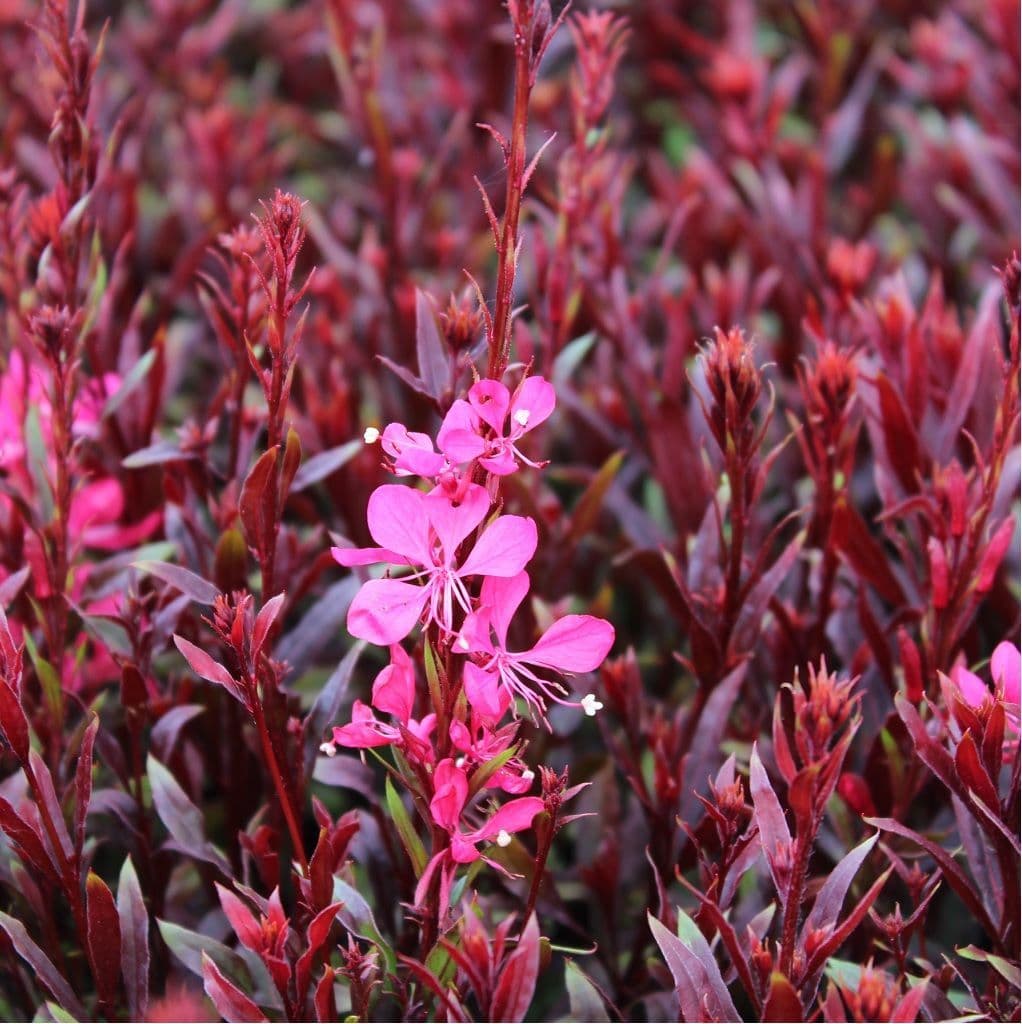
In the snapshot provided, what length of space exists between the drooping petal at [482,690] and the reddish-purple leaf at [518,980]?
6.4 inches

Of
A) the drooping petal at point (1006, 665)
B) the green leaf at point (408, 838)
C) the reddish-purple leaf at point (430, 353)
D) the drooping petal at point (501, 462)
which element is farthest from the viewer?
the reddish-purple leaf at point (430, 353)

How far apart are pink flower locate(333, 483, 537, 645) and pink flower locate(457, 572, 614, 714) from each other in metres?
0.02

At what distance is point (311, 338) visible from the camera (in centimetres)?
180

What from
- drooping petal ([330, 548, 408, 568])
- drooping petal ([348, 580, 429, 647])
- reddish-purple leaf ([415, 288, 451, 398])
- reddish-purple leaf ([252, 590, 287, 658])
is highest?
reddish-purple leaf ([415, 288, 451, 398])

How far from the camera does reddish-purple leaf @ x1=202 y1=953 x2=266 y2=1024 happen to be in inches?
37.9

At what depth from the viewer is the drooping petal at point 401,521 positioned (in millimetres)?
891

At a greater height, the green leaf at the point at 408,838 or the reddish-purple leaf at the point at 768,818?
the reddish-purple leaf at the point at 768,818

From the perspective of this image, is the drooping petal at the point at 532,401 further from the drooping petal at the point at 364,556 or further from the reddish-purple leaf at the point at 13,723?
the reddish-purple leaf at the point at 13,723

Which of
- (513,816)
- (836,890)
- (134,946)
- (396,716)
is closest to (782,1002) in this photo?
(836,890)

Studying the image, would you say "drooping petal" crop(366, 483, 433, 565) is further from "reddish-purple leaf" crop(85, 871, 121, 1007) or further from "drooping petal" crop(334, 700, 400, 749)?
"reddish-purple leaf" crop(85, 871, 121, 1007)

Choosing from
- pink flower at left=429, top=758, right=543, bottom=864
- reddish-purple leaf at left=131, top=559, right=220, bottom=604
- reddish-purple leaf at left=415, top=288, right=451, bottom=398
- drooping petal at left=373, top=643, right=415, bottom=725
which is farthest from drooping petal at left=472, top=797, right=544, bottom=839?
reddish-purple leaf at left=415, top=288, right=451, bottom=398

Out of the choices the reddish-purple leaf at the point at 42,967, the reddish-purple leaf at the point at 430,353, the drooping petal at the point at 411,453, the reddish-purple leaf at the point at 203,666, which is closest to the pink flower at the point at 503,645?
the drooping petal at the point at 411,453

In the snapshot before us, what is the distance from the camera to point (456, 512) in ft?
2.91

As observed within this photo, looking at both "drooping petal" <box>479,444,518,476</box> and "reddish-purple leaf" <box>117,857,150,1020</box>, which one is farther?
"reddish-purple leaf" <box>117,857,150,1020</box>
